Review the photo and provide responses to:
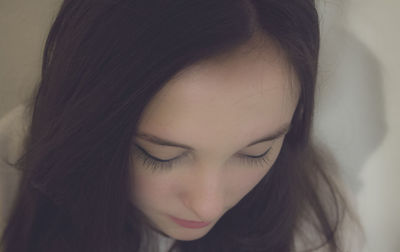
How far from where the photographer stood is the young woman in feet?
1.60

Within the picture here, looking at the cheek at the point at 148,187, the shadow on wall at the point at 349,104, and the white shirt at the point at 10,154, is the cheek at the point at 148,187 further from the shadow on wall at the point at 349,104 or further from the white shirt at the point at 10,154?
the shadow on wall at the point at 349,104

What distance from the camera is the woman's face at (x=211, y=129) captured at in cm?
50

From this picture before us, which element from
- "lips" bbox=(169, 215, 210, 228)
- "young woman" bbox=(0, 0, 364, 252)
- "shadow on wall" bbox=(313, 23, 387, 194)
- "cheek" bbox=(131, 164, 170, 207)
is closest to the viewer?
"young woman" bbox=(0, 0, 364, 252)

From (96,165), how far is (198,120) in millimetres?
186

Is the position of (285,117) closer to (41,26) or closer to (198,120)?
(198,120)

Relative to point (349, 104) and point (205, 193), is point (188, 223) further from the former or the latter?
point (349, 104)

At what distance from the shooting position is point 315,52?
61 cm

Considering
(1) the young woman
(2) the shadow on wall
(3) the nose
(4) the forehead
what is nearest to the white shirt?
(1) the young woman

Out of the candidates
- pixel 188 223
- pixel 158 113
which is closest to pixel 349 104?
pixel 188 223

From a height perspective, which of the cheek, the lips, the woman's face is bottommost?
the lips

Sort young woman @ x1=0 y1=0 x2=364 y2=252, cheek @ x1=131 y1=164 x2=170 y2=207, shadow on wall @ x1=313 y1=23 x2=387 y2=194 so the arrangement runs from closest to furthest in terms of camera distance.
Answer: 1. young woman @ x1=0 y1=0 x2=364 y2=252
2. cheek @ x1=131 y1=164 x2=170 y2=207
3. shadow on wall @ x1=313 y1=23 x2=387 y2=194

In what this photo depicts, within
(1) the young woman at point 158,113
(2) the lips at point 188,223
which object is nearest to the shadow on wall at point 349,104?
(1) the young woman at point 158,113

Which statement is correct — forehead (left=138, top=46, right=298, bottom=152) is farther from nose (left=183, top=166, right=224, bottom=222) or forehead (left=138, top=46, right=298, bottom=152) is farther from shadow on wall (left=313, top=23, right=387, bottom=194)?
shadow on wall (left=313, top=23, right=387, bottom=194)

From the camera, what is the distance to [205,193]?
1.95ft
